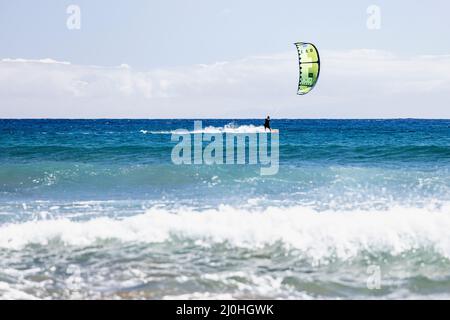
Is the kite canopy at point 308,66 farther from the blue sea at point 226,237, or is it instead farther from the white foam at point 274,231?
the white foam at point 274,231

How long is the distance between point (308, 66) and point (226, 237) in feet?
27.1

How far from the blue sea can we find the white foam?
0.06 ft

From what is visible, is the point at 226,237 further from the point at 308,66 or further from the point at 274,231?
the point at 308,66

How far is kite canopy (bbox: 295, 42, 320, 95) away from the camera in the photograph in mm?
14508

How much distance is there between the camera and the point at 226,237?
7727 mm

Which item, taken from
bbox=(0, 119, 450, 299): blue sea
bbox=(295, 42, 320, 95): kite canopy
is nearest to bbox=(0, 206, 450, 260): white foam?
bbox=(0, 119, 450, 299): blue sea

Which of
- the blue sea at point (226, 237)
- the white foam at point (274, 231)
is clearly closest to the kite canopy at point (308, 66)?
the blue sea at point (226, 237)

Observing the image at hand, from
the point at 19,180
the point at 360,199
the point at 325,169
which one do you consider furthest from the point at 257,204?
the point at 19,180

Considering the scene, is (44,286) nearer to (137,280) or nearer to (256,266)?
(137,280)

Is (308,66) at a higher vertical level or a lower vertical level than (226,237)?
higher

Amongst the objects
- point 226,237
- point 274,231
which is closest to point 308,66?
point 274,231

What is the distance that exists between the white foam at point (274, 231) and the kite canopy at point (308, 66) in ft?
20.1

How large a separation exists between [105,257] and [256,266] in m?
1.99

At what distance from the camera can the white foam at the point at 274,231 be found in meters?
7.41
